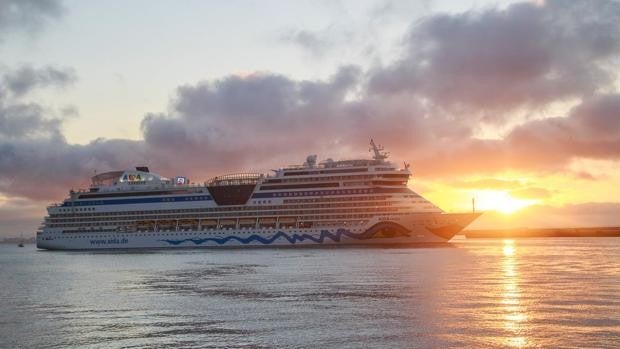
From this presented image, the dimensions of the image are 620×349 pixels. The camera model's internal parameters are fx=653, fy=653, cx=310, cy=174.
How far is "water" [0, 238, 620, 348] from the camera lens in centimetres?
2769

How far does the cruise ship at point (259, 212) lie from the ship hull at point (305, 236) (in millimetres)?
168

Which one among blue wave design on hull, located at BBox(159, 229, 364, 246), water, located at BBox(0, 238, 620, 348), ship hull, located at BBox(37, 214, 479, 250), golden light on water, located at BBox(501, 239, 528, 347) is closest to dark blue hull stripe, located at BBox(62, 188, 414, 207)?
ship hull, located at BBox(37, 214, 479, 250)

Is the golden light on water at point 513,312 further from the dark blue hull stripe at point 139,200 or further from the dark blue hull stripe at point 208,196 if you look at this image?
the dark blue hull stripe at point 139,200

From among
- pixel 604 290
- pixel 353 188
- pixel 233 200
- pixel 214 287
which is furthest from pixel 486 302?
pixel 233 200

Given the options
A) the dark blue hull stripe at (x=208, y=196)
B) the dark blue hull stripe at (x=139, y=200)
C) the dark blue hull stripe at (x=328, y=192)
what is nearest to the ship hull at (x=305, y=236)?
the dark blue hull stripe at (x=328, y=192)

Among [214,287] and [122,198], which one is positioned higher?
[122,198]

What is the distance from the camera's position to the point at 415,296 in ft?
135

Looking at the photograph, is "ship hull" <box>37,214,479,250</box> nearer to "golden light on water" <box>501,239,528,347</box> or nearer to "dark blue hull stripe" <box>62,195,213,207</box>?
"dark blue hull stripe" <box>62,195,213,207</box>

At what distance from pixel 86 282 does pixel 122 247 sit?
72.2 meters

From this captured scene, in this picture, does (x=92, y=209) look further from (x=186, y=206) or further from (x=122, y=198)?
(x=186, y=206)

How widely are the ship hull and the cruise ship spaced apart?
0.17m

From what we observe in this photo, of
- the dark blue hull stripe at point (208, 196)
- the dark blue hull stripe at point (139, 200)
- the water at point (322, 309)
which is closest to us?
the water at point (322, 309)

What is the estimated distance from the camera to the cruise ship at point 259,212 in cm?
10712

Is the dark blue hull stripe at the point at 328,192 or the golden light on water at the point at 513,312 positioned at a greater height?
the dark blue hull stripe at the point at 328,192
